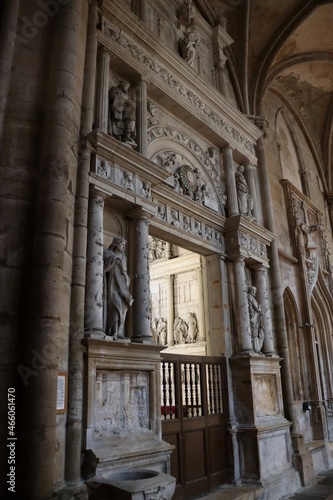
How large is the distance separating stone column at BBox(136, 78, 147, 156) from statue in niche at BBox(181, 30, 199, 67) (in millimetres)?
2015

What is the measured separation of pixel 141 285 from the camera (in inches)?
221

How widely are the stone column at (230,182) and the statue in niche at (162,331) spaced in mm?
2723

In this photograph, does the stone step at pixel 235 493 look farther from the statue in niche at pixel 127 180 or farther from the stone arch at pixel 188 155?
the stone arch at pixel 188 155

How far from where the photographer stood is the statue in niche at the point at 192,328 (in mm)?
8195

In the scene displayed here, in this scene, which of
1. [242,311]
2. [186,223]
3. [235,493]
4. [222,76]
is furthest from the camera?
[222,76]

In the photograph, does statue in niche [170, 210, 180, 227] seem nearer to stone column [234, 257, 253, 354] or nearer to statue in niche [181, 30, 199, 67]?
stone column [234, 257, 253, 354]

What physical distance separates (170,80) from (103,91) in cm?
188

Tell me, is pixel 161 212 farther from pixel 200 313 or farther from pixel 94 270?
pixel 200 313

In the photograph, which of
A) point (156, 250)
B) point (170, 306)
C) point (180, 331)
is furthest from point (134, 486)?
point (156, 250)

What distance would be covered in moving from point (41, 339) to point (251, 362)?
174 inches

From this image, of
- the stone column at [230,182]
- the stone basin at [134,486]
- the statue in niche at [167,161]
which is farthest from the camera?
the stone column at [230,182]

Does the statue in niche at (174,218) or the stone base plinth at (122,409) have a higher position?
the statue in niche at (174,218)

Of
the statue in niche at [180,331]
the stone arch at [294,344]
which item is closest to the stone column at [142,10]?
the statue in niche at [180,331]

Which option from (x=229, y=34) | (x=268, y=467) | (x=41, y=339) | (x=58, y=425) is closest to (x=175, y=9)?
(x=229, y=34)
